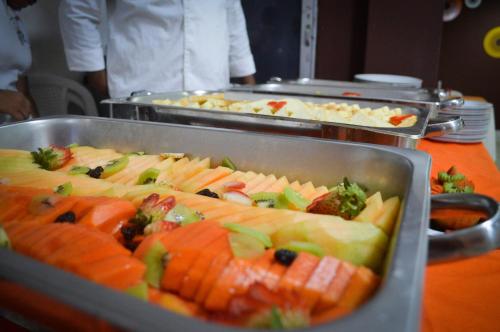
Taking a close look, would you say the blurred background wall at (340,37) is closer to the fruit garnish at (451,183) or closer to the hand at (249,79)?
the hand at (249,79)

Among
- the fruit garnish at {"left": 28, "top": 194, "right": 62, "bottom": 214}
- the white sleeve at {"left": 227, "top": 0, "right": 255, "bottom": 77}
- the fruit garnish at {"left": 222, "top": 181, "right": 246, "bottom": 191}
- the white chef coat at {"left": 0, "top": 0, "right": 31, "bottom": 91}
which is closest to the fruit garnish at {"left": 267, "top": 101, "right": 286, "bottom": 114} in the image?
the fruit garnish at {"left": 222, "top": 181, "right": 246, "bottom": 191}

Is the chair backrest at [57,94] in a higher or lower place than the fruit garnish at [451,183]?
higher

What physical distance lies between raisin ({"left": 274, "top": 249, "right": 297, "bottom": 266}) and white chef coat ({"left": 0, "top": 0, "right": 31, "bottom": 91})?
2.45 metres

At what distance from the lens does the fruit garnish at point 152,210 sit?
72 cm

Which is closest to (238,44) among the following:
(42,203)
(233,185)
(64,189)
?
(233,185)

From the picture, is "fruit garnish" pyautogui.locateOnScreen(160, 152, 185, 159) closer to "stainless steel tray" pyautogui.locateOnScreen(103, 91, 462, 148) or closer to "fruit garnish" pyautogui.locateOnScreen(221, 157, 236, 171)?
"fruit garnish" pyautogui.locateOnScreen(221, 157, 236, 171)

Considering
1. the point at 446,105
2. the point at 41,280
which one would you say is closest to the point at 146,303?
the point at 41,280

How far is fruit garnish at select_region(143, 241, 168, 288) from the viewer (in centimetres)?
57

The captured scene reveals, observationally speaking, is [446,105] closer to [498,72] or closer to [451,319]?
[451,319]

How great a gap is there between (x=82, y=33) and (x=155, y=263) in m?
2.17

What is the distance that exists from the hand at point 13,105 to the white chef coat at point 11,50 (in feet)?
1.08

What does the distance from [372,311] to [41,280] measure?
0.36 m

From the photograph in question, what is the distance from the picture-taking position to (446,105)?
1706 millimetres

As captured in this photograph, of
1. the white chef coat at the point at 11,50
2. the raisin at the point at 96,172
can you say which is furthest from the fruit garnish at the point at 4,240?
the white chef coat at the point at 11,50
